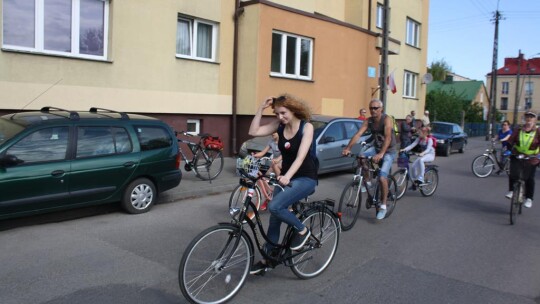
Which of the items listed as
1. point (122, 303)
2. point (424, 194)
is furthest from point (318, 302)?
point (424, 194)

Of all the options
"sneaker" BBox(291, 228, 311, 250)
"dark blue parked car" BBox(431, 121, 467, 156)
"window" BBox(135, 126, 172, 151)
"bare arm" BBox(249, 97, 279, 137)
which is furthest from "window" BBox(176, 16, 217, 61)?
"dark blue parked car" BBox(431, 121, 467, 156)

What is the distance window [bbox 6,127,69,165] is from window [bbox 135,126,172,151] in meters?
1.26

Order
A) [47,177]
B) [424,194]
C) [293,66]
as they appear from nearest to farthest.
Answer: [47,177], [424,194], [293,66]

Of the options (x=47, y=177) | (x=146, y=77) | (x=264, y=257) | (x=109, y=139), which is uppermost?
(x=146, y=77)

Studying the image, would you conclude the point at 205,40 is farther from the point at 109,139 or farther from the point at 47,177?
the point at 47,177

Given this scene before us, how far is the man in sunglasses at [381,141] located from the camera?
23.4 ft

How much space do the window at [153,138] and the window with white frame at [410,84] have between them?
1969 cm

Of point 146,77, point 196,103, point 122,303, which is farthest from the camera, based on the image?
point 196,103

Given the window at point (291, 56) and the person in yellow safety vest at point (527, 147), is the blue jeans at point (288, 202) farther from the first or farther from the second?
the window at point (291, 56)

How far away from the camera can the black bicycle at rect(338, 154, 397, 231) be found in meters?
6.87

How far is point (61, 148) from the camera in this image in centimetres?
674

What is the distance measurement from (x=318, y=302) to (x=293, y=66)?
12486mm

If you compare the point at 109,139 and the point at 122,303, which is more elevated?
the point at 109,139

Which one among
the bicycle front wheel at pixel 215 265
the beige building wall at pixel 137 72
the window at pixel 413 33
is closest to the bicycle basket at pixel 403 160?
the bicycle front wheel at pixel 215 265
